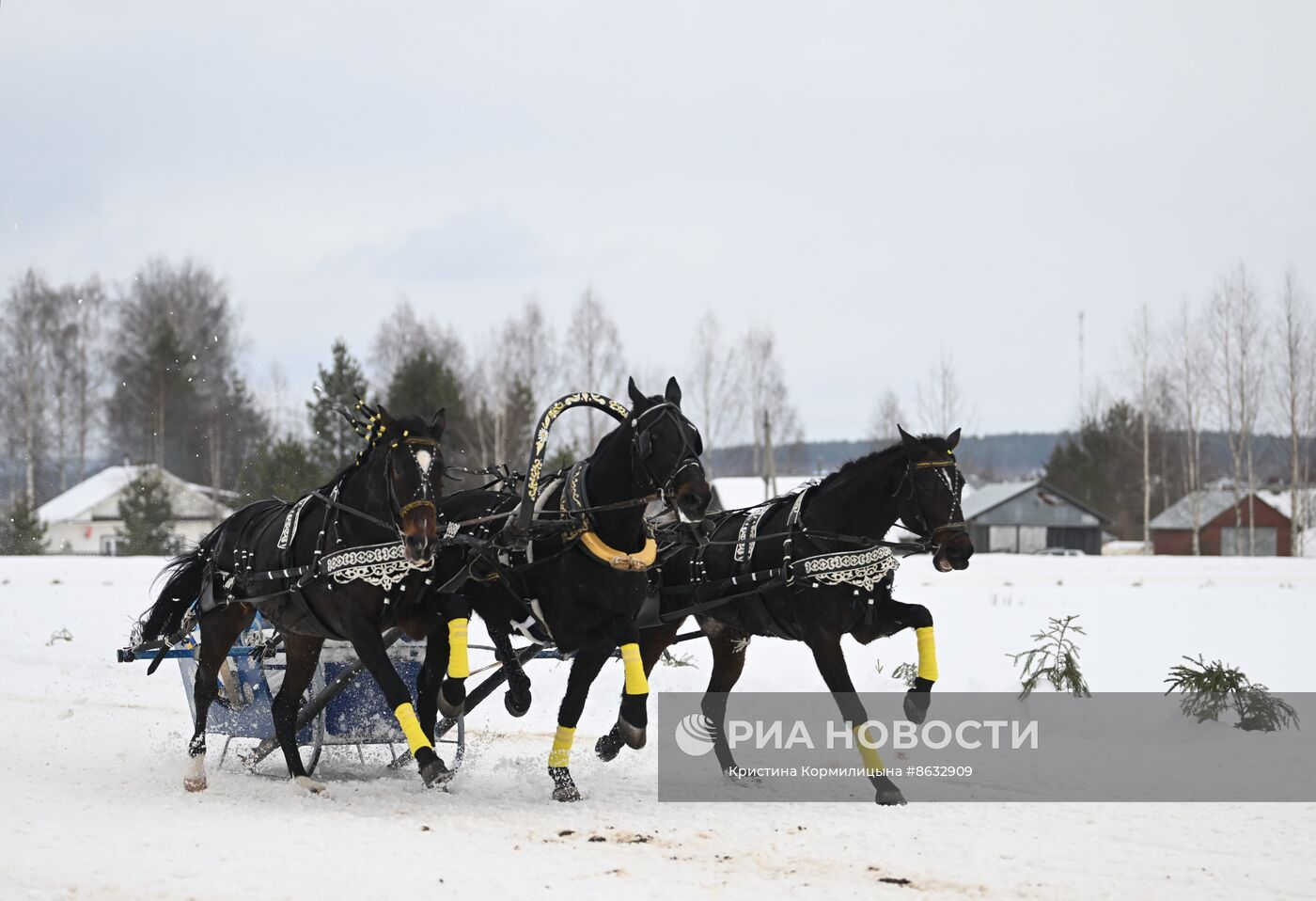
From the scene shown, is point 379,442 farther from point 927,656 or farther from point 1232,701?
point 1232,701

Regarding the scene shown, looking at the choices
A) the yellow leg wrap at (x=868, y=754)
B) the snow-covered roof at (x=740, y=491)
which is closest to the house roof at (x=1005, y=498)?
the snow-covered roof at (x=740, y=491)

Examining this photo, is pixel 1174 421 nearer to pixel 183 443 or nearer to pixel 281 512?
pixel 183 443

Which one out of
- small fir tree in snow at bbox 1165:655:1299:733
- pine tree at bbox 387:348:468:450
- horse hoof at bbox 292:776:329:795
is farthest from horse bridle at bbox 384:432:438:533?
pine tree at bbox 387:348:468:450

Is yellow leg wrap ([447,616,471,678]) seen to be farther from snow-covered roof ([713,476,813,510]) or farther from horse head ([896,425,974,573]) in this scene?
snow-covered roof ([713,476,813,510])

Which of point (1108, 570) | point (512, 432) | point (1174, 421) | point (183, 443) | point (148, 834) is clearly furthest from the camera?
point (1174, 421)

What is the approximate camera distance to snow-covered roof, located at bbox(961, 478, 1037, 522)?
58625 millimetres

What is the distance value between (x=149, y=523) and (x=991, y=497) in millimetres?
36966

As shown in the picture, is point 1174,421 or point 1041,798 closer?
point 1041,798

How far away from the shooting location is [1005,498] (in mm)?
58594

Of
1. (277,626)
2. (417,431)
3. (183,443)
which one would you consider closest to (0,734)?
(277,626)

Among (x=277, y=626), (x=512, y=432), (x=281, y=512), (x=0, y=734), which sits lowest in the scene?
(x=0, y=734)

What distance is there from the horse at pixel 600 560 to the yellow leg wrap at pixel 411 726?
37cm

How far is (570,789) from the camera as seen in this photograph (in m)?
7.77

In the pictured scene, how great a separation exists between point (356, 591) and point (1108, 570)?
24.7m
